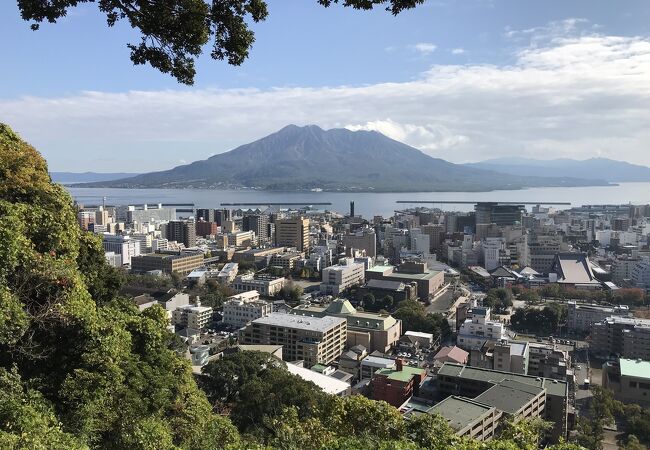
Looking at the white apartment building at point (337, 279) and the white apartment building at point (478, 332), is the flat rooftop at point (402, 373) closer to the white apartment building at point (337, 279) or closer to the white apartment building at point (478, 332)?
the white apartment building at point (478, 332)

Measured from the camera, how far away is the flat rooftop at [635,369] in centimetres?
870

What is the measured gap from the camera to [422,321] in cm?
1228

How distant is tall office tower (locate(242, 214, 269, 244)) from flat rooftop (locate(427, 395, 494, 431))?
22627mm

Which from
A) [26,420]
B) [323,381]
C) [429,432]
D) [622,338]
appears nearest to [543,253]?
[622,338]

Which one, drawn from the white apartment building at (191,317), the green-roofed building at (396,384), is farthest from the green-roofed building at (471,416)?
the white apartment building at (191,317)

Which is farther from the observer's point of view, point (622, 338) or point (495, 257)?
point (495, 257)

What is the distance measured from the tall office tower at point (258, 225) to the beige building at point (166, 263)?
9.10 m

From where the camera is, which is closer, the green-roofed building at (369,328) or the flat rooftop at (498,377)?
the flat rooftop at (498,377)

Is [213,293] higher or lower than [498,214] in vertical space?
lower

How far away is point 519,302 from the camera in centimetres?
1598

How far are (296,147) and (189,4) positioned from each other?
103836mm

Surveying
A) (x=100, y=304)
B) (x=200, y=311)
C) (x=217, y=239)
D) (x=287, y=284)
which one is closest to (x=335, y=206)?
(x=217, y=239)

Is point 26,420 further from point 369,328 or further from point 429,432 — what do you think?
point 369,328

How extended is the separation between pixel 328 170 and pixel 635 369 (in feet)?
269
